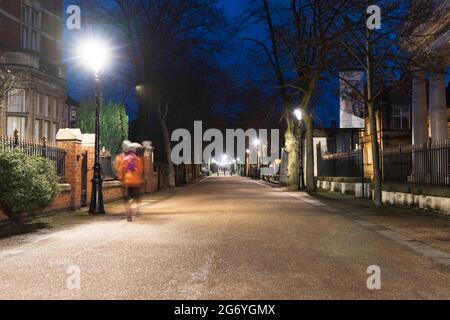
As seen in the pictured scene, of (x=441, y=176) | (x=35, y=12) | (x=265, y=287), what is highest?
(x=35, y=12)

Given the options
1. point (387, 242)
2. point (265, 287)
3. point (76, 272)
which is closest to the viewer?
point (265, 287)

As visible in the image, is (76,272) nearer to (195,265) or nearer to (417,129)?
(195,265)

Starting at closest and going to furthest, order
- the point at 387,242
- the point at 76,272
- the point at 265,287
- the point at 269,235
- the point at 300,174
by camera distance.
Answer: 1. the point at 265,287
2. the point at 76,272
3. the point at 387,242
4. the point at 269,235
5. the point at 300,174

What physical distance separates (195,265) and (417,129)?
66.6 ft

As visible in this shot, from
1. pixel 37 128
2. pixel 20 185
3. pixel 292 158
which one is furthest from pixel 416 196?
pixel 37 128

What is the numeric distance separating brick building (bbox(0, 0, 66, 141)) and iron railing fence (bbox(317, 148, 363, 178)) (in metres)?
15.1

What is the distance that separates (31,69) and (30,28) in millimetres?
3660

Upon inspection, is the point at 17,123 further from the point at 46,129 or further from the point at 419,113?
the point at 419,113

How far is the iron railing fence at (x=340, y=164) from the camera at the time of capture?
24984mm

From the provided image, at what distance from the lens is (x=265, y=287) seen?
5.89 meters

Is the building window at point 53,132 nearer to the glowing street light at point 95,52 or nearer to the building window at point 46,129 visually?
the building window at point 46,129

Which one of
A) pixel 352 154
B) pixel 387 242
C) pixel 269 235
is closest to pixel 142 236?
pixel 269 235

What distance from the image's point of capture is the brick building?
22969 mm

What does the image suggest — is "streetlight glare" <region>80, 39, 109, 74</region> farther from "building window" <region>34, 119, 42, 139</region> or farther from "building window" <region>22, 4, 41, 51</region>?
"building window" <region>22, 4, 41, 51</region>
